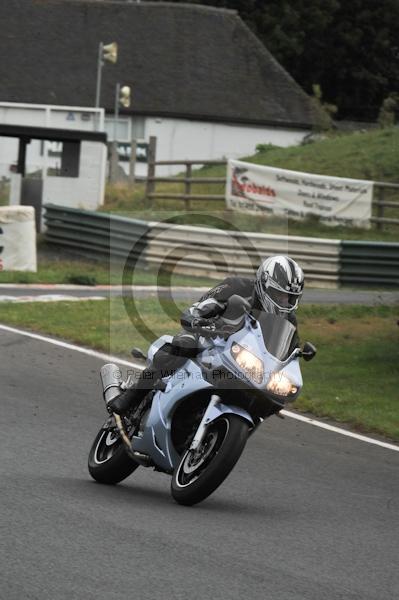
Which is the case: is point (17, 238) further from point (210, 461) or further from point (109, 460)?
point (210, 461)

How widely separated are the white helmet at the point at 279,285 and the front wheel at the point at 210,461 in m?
0.76

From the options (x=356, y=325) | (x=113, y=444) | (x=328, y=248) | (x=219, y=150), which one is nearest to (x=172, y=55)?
(x=219, y=150)

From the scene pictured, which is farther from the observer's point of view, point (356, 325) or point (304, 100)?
point (304, 100)

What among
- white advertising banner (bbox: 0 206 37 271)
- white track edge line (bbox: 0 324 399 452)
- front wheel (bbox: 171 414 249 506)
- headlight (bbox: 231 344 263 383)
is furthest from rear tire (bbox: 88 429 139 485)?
white advertising banner (bbox: 0 206 37 271)

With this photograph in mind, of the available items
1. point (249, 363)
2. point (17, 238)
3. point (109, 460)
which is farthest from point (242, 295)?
point (17, 238)

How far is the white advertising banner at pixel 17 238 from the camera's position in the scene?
927 inches

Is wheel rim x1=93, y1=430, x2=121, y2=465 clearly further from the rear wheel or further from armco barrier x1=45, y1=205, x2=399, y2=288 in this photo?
armco barrier x1=45, y1=205, x2=399, y2=288

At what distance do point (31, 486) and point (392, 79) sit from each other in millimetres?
65242

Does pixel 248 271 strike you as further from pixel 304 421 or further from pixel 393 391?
pixel 304 421

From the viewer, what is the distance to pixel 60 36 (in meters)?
57.1

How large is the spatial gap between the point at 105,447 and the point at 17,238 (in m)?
15.2

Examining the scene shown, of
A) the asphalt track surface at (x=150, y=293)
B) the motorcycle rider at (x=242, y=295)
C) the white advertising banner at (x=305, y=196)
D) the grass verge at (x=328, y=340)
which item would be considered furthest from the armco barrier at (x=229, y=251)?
the motorcycle rider at (x=242, y=295)

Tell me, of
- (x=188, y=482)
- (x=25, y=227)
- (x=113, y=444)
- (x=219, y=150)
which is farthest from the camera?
(x=219, y=150)

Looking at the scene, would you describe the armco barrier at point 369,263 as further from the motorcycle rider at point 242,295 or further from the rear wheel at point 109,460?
the motorcycle rider at point 242,295
